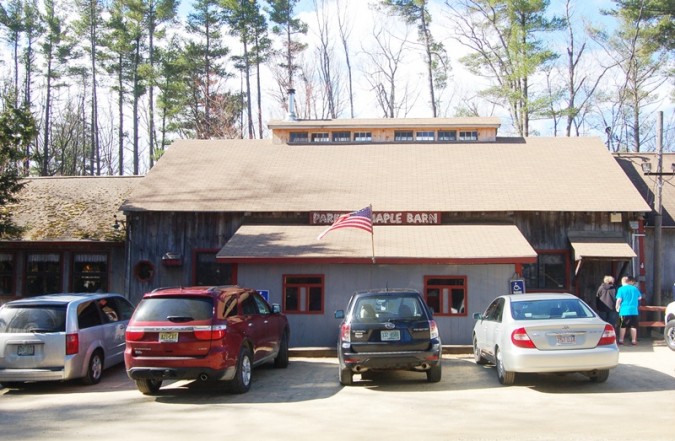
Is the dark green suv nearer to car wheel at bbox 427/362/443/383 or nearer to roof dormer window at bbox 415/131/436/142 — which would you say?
car wheel at bbox 427/362/443/383

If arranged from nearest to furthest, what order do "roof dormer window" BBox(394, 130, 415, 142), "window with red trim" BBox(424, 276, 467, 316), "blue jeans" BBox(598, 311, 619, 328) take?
"blue jeans" BBox(598, 311, 619, 328)
"window with red trim" BBox(424, 276, 467, 316)
"roof dormer window" BBox(394, 130, 415, 142)

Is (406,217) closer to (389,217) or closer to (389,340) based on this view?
(389,217)

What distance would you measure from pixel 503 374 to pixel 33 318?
27.6 feet

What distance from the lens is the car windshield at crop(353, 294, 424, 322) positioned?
11.1m

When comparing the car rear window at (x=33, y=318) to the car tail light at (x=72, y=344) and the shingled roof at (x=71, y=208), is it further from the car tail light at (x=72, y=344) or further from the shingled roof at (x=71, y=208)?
the shingled roof at (x=71, y=208)

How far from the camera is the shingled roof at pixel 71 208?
71.9ft

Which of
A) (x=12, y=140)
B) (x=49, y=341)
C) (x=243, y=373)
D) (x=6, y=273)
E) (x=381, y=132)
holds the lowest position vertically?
(x=243, y=373)

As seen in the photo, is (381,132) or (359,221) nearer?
(359,221)

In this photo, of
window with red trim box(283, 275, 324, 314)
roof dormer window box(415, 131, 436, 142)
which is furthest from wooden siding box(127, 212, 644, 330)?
roof dormer window box(415, 131, 436, 142)

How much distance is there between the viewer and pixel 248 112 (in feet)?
144

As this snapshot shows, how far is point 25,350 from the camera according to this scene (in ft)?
37.1

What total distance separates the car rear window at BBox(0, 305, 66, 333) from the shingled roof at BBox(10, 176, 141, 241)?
397 inches

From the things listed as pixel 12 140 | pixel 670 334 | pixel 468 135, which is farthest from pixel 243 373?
pixel 468 135

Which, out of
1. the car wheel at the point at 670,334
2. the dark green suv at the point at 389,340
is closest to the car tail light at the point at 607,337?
the dark green suv at the point at 389,340
